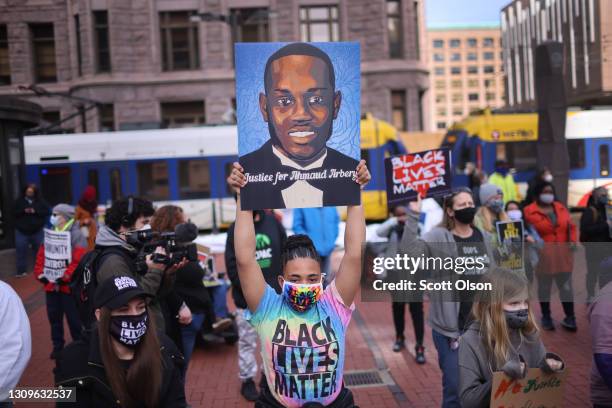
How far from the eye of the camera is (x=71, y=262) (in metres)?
6.06

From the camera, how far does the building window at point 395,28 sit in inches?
858

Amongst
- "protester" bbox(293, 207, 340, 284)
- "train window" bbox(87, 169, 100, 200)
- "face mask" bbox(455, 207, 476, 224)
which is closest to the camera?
"face mask" bbox(455, 207, 476, 224)

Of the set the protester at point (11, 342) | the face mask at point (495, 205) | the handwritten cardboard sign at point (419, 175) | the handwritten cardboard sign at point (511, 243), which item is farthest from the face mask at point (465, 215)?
the protester at point (11, 342)

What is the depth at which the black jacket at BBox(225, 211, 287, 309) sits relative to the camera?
16.5 ft

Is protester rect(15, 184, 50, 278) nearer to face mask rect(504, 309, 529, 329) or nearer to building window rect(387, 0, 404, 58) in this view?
face mask rect(504, 309, 529, 329)

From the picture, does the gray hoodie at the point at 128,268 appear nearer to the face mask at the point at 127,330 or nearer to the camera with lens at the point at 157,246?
the camera with lens at the point at 157,246

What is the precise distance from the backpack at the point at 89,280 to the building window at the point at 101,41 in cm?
313

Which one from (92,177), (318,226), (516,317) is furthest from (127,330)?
(92,177)

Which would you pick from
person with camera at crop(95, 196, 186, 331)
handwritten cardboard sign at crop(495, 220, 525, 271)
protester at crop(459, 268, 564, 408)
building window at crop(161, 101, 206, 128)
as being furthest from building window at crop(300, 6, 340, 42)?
protester at crop(459, 268, 564, 408)

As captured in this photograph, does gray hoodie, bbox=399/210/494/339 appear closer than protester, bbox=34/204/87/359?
Yes

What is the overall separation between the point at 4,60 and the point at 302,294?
4679mm

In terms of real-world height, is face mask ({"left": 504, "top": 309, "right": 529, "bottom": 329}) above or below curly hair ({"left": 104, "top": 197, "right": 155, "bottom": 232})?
below

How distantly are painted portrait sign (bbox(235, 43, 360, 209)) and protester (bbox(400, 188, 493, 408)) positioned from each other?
64.9 inches

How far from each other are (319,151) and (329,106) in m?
0.25
